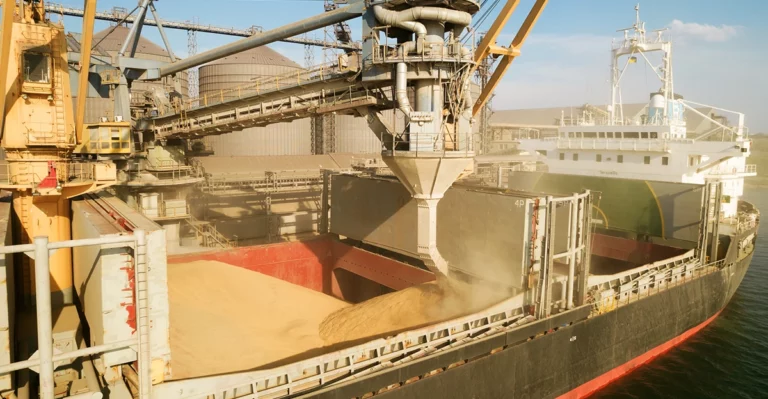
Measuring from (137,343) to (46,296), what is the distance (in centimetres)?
146

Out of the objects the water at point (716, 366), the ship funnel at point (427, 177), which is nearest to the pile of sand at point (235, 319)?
the ship funnel at point (427, 177)

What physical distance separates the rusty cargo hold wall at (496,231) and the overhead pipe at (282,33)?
550 cm

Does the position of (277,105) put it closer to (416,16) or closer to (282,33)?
(282,33)

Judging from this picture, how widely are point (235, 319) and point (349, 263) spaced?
250 inches

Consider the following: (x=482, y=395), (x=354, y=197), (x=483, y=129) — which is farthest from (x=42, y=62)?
(x=483, y=129)

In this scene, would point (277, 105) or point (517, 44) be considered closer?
point (517, 44)

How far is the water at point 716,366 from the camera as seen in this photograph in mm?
14172

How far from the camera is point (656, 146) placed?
76.8 feet

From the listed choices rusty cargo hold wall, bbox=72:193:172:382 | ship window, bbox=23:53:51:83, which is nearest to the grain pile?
rusty cargo hold wall, bbox=72:193:172:382

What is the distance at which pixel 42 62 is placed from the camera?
1152 centimetres

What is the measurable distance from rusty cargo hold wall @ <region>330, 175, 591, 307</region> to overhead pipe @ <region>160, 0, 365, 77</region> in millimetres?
5499

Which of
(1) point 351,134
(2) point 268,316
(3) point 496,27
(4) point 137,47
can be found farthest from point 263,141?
(3) point 496,27

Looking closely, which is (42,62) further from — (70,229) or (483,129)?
(483,129)

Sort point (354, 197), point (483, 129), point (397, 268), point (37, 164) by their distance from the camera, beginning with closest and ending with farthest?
1. point (37, 164)
2. point (397, 268)
3. point (354, 197)
4. point (483, 129)
